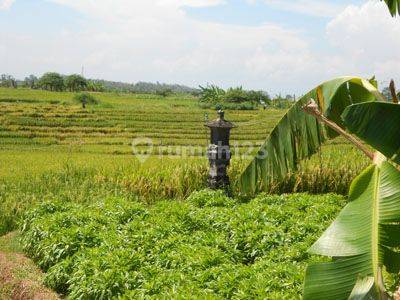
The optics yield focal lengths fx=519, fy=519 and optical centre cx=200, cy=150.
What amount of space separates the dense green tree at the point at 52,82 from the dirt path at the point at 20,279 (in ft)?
190

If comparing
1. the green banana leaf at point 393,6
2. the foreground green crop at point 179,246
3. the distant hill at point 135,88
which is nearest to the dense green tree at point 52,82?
the distant hill at point 135,88

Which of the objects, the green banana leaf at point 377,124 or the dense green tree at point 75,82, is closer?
the green banana leaf at point 377,124

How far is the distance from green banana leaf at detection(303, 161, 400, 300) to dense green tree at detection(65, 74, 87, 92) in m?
60.1

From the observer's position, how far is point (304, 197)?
23.0 ft

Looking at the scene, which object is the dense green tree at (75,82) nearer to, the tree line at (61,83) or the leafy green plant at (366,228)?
the tree line at (61,83)

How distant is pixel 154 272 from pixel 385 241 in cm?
241

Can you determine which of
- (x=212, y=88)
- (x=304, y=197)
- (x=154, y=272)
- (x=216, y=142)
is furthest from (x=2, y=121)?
(x=212, y=88)

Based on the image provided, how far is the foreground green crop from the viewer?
4.05 meters

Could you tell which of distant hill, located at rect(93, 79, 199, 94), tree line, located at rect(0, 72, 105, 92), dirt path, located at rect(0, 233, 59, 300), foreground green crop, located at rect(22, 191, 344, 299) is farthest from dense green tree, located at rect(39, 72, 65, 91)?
dirt path, located at rect(0, 233, 59, 300)

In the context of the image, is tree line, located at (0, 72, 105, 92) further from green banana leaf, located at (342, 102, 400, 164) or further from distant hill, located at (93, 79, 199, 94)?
green banana leaf, located at (342, 102, 400, 164)

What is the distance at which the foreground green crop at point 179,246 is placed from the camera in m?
4.05

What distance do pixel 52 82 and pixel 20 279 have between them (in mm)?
59194

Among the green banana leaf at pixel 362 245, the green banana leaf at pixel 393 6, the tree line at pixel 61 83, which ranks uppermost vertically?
the tree line at pixel 61 83

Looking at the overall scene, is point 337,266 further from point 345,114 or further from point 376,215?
point 345,114
